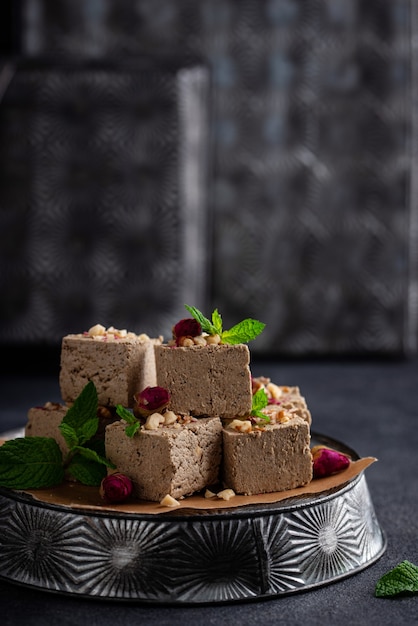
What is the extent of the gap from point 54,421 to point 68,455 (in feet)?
0.29

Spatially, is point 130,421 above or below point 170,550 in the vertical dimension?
above

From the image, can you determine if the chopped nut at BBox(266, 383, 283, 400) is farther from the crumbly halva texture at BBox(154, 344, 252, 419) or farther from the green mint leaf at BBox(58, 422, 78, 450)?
the green mint leaf at BBox(58, 422, 78, 450)


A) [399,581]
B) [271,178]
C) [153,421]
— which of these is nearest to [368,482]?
[399,581]

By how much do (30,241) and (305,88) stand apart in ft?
5.19

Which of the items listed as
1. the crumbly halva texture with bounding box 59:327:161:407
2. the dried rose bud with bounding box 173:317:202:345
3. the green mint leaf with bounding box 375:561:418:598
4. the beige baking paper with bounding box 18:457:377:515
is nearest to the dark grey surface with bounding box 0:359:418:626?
the green mint leaf with bounding box 375:561:418:598

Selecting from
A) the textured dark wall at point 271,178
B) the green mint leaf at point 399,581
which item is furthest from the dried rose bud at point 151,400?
the textured dark wall at point 271,178

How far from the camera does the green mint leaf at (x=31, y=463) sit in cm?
162

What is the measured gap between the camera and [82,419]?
167 cm

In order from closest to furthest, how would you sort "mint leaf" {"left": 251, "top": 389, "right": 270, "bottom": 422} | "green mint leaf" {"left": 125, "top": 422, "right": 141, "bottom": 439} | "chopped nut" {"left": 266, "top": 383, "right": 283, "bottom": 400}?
"green mint leaf" {"left": 125, "top": 422, "right": 141, "bottom": 439} < "mint leaf" {"left": 251, "top": 389, "right": 270, "bottom": 422} < "chopped nut" {"left": 266, "top": 383, "right": 283, "bottom": 400}

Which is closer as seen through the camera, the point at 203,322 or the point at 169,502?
the point at 169,502

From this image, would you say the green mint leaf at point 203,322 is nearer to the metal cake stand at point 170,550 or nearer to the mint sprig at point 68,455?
the mint sprig at point 68,455

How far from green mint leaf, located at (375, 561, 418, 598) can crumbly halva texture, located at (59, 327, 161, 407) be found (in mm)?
575

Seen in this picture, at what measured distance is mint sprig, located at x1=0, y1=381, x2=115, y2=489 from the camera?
5.36 ft

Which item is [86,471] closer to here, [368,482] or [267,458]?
[267,458]
